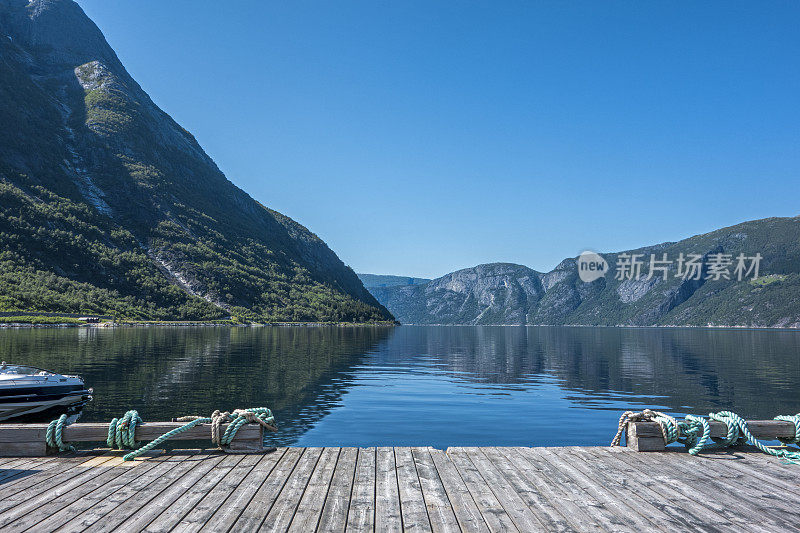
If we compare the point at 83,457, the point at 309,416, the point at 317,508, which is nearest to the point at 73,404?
the point at 309,416

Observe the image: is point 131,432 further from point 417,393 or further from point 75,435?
point 417,393

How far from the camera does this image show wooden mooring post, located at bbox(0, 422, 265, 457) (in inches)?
456

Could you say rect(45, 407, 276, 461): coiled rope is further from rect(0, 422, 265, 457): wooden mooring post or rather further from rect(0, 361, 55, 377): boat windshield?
rect(0, 361, 55, 377): boat windshield

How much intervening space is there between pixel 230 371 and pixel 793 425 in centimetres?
4319

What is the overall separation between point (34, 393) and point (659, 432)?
Answer: 24.2 meters

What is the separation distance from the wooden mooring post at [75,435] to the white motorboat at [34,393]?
11.4 metres

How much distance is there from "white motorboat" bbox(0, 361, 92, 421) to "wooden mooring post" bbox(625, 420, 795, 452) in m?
23.5

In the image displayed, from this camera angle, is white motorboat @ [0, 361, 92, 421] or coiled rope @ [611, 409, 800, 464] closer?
coiled rope @ [611, 409, 800, 464]

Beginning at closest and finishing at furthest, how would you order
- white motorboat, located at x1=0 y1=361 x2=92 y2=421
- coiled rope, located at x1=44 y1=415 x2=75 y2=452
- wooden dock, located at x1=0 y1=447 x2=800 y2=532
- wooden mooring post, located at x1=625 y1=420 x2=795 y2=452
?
wooden dock, located at x1=0 y1=447 x2=800 y2=532
coiled rope, located at x1=44 y1=415 x2=75 y2=452
wooden mooring post, located at x1=625 y1=420 x2=795 y2=452
white motorboat, located at x1=0 y1=361 x2=92 y2=421

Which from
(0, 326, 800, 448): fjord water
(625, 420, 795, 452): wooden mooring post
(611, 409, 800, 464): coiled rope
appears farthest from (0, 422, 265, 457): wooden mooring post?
(0, 326, 800, 448): fjord water

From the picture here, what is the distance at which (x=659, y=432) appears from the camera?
12391 millimetres

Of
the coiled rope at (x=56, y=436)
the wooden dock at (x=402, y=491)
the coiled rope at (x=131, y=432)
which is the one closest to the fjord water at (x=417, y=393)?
the coiled rope at (x=131, y=432)

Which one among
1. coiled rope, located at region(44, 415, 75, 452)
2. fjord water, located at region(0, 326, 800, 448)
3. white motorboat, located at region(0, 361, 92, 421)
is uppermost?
coiled rope, located at region(44, 415, 75, 452)

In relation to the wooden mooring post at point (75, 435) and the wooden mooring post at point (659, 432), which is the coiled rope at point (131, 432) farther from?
the wooden mooring post at point (659, 432)
